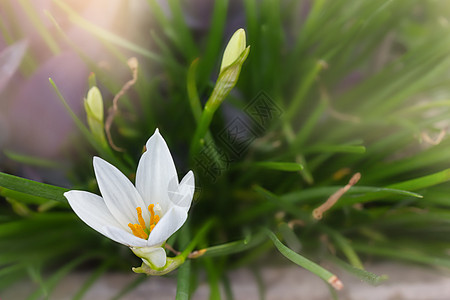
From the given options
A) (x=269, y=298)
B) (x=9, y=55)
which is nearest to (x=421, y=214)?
(x=269, y=298)

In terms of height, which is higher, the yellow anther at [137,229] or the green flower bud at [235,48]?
the green flower bud at [235,48]

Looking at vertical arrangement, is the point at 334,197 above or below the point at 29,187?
below

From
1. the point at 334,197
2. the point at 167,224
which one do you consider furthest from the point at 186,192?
the point at 334,197

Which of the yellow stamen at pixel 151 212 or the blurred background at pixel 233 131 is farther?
the blurred background at pixel 233 131

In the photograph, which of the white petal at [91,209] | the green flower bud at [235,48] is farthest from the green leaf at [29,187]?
the green flower bud at [235,48]

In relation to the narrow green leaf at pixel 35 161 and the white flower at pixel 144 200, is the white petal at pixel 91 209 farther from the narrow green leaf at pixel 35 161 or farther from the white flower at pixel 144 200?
the narrow green leaf at pixel 35 161

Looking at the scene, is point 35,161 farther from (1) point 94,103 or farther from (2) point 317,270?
(2) point 317,270
